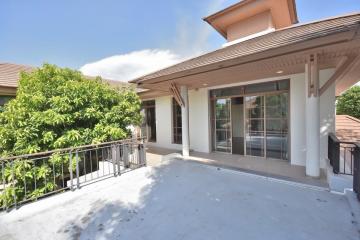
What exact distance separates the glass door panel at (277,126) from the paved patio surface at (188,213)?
1964 millimetres

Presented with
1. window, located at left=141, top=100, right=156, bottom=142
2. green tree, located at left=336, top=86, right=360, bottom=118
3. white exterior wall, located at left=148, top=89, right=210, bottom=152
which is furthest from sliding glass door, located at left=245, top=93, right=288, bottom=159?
green tree, located at left=336, top=86, right=360, bottom=118

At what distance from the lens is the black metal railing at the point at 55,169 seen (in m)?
3.60

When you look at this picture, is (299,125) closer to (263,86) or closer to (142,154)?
(263,86)

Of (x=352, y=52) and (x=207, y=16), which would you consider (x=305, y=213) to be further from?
(x=207, y=16)

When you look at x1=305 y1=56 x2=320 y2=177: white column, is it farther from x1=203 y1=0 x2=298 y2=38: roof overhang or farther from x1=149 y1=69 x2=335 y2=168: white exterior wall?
x1=203 y1=0 x2=298 y2=38: roof overhang

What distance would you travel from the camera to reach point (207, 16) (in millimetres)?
7586

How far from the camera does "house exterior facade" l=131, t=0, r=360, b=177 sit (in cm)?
350

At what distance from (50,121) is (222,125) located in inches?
217

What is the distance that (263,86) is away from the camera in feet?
18.5

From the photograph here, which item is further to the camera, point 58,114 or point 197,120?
point 197,120

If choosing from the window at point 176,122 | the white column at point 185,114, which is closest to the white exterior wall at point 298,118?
the white column at point 185,114

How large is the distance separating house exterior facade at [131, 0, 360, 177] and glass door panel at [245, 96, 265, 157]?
0.10 ft

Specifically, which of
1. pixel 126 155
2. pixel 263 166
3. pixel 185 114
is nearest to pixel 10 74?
pixel 126 155

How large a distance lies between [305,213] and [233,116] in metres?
4.14
